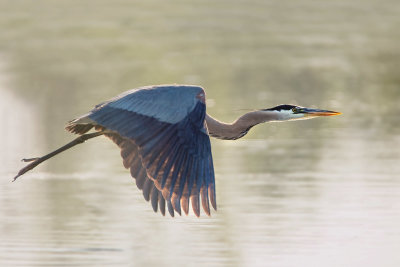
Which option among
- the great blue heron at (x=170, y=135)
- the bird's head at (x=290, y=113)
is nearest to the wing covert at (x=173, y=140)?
the great blue heron at (x=170, y=135)

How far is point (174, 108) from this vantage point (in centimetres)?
841

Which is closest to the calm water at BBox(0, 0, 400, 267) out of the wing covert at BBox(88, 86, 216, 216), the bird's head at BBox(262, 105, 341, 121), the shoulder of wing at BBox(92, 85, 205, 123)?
the wing covert at BBox(88, 86, 216, 216)

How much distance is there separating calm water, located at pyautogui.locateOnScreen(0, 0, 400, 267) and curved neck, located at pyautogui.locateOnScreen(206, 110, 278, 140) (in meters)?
0.81

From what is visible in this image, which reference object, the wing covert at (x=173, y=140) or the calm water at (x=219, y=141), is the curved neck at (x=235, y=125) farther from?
the wing covert at (x=173, y=140)

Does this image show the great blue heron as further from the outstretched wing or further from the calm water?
the calm water

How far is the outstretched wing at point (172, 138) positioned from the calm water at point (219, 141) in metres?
0.78

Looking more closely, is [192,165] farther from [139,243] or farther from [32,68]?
[32,68]

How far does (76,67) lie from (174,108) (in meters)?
12.0

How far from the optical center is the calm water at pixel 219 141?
921cm

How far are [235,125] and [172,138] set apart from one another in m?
1.50

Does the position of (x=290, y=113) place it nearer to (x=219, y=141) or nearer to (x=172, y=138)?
(x=172, y=138)

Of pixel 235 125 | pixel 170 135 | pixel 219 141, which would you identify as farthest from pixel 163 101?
pixel 219 141

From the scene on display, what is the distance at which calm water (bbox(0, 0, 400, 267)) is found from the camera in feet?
30.2

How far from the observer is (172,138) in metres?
8.20
